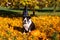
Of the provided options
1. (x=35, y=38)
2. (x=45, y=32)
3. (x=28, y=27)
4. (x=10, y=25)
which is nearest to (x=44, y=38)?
(x=35, y=38)

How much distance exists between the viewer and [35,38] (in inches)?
449

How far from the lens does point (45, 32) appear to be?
1285 cm

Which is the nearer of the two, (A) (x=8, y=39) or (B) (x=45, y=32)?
(A) (x=8, y=39)

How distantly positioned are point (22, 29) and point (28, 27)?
0.57 meters

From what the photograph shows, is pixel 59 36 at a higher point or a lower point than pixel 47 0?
higher

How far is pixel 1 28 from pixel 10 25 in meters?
1.66

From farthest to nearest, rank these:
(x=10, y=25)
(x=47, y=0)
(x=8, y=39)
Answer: (x=47, y=0) → (x=10, y=25) → (x=8, y=39)

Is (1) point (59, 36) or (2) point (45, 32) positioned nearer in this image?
(1) point (59, 36)

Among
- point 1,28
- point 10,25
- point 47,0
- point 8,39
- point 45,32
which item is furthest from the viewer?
point 47,0

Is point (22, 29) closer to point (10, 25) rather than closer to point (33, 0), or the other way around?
point (10, 25)

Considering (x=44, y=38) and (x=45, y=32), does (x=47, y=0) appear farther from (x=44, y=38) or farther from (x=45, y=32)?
(x=44, y=38)

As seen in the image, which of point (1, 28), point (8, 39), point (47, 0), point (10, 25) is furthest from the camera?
point (47, 0)

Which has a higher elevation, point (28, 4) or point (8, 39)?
point (8, 39)

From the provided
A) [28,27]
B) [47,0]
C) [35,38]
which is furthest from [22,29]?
[47,0]
